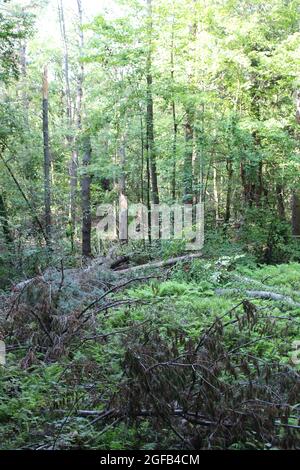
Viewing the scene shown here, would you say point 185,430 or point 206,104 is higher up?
point 206,104

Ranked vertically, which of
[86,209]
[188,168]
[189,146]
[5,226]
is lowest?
[5,226]

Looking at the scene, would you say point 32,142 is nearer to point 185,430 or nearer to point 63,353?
point 63,353

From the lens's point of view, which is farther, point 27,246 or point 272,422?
point 27,246

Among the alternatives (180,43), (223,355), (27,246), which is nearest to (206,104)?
(180,43)

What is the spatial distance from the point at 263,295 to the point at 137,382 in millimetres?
5894

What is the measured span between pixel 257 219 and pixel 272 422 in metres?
11.7

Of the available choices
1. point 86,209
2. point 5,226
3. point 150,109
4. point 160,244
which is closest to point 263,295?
point 160,244

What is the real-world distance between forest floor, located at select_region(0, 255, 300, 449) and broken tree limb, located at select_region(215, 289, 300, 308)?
1.25m

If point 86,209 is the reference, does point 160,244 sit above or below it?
below

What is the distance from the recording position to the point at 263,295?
29.0 feet

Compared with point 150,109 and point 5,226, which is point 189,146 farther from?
point 5,226

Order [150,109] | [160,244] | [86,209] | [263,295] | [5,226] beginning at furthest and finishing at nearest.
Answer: [86,209], [150,109], [160,244], [5,226], [263,295]

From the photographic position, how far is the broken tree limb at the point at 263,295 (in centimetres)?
821

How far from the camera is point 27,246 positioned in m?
13.7
